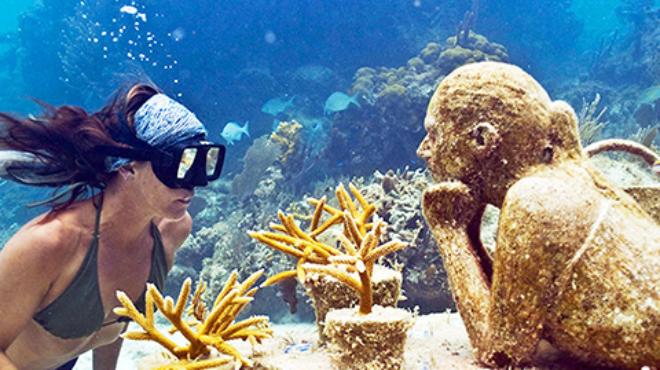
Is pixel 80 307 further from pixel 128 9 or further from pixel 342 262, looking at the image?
pixel 128 9

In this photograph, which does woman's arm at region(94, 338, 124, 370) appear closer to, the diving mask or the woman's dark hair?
the woman's dark hair

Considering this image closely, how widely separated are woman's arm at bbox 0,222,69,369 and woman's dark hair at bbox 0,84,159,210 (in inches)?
10.0

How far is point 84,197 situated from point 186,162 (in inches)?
27.5

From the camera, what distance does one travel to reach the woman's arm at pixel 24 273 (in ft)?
6.99

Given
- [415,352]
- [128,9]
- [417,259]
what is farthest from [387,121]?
[128,9]

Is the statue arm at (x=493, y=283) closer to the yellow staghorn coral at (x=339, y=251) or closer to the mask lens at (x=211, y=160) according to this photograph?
the yellow staghorn coral at (x=339, y=251)

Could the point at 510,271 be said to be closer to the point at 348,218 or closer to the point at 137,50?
the point at 348,218

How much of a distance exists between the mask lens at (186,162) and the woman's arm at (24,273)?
0.70 m

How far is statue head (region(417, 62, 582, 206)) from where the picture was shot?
211 centimetres

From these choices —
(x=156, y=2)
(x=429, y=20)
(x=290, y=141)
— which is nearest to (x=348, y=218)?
(x=290, y=141)

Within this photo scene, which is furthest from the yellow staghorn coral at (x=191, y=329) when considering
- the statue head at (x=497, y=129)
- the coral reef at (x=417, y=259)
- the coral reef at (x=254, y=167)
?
the coral reef at (x=254, y=167)

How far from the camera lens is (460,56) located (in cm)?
1341

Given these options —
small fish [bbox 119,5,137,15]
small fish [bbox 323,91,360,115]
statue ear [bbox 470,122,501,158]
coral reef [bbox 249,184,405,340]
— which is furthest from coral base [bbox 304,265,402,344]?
small fish [bbox 119,5,137,15]

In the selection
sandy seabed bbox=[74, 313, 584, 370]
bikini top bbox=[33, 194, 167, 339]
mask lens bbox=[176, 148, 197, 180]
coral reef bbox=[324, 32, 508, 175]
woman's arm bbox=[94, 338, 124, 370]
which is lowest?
woman's arm bbox=[94, 338, 124, 370]
